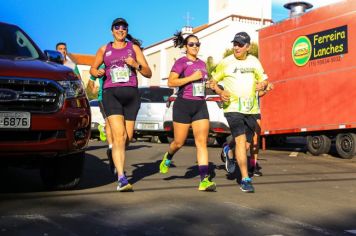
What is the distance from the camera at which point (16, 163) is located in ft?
16.9

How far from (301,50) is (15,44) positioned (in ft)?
23.2

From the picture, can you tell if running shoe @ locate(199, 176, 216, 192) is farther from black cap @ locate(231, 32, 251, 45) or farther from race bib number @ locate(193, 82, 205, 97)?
black cap @ locate(231, 32, 251, 45)

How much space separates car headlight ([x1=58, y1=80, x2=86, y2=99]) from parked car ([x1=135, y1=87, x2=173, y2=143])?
347 inches

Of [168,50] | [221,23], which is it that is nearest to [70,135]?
[221,23]

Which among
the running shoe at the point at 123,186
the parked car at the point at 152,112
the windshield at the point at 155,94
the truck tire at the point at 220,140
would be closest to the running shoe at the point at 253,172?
the running shoe at the point at 123,186

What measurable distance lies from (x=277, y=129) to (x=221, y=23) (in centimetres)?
3686

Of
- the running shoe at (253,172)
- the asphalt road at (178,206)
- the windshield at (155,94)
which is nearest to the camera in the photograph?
the asphalt road at (178,206)

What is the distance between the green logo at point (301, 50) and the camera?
11273 millimetres

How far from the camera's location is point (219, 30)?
47.6 metres

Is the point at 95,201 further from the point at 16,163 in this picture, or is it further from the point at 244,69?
the point at 244,69

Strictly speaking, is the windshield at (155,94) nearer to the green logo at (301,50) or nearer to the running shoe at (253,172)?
the green logo at (301,50)

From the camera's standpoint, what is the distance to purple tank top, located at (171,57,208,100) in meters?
6.25

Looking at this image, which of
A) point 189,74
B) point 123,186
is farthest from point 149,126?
point 123,186

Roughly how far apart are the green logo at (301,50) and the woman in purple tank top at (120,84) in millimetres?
6096
